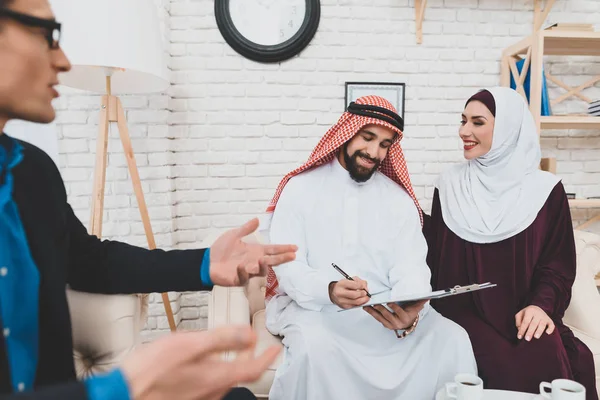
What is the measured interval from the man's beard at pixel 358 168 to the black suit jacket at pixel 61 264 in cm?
93

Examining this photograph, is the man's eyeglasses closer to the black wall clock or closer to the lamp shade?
the lamp shade

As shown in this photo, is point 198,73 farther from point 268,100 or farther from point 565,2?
point 565,2

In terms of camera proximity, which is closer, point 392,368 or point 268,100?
point 392,368

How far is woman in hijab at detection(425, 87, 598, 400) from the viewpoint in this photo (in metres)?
1.74

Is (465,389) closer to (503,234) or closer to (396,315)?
(396,315)

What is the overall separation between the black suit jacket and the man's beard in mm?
927

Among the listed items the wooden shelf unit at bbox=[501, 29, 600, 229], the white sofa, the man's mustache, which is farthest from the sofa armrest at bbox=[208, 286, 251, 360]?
the wooden shelf unit at bbox=[501, 29, 600, 229]

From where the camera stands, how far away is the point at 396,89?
255 cm

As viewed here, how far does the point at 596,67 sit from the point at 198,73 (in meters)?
2.35

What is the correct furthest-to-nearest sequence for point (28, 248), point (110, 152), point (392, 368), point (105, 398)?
point (110, 152)
point (392, 368)
point (28, 248)
point (105, 398)

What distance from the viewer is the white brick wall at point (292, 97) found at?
245cm

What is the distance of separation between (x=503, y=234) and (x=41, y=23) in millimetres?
1785

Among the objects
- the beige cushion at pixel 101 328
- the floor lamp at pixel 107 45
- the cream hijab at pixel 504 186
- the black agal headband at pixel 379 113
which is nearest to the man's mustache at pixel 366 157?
the black agal headband at pixel 379 113

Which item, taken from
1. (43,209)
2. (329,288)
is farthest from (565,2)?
(43,209)
